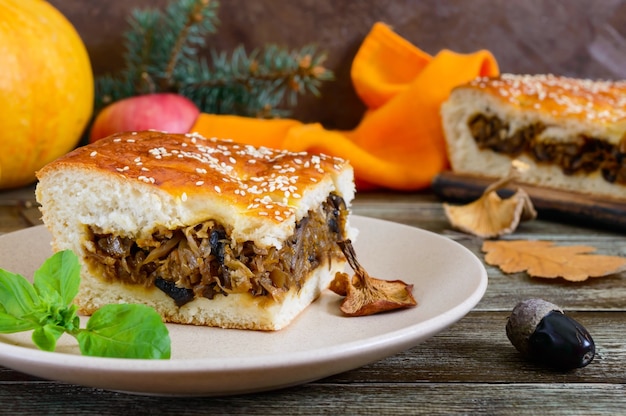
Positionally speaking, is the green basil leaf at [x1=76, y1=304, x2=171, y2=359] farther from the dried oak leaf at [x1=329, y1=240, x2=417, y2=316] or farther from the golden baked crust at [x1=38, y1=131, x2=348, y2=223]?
the dried oak leaf at [x1=329, y1=240, x2=417, y2=316]

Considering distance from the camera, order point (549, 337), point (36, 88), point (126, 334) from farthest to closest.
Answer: point (36, 88) → point (549, 337) → point (126, 334)

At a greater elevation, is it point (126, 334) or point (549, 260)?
point (126, 334)

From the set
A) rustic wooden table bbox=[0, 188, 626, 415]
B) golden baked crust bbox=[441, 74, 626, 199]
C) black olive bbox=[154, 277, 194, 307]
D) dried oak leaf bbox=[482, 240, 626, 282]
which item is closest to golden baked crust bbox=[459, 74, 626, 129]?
golden baked crust bbox=[441, 74, 626, 199]

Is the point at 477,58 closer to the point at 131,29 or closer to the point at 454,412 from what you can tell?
the point at 131,29

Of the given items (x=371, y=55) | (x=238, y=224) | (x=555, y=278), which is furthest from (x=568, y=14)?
(x=238, y=224)

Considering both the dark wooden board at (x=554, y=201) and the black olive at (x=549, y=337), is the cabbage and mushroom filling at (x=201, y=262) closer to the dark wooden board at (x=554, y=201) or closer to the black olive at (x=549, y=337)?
the black olive at (x=549, y=337)

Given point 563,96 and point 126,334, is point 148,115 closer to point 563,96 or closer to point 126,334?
point 563,96

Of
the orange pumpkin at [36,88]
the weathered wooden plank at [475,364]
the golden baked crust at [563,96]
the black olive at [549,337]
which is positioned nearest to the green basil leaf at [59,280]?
the weathered wooden plank at [475,364]

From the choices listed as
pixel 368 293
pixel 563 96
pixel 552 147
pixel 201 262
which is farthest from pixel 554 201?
pixel 201 262
